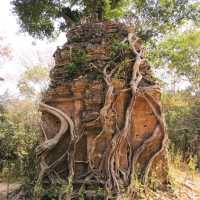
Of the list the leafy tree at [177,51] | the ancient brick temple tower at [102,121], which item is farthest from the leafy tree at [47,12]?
the ancient brick temple tower at [102,121]

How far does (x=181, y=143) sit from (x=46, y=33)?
6.25 m

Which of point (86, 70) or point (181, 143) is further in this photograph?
point (181, 143)

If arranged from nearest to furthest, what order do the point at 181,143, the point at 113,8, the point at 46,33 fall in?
1. the point at 113,8
2. the point at 46,33
3. the point at 181,143

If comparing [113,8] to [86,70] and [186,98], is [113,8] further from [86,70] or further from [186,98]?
[186,98]

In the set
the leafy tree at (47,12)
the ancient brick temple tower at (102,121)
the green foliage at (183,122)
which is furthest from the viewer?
the green foliage at (183,122)

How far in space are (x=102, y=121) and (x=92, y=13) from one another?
5108 millimetres

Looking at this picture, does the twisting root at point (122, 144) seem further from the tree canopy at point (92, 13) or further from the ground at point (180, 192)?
the tree canopy at point (92, 13)

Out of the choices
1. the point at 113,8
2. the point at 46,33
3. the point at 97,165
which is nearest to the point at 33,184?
the point at 97,165

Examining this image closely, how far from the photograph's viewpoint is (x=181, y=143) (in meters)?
11.7

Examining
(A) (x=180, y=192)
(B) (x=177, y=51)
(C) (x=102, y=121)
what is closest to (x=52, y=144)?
(C) (x=102, y=121)

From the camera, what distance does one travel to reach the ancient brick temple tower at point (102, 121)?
4664mm

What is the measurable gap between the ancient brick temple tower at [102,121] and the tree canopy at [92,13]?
3982mm

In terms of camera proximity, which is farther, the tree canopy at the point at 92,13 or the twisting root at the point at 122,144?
the tree canopy at the point at 92,13

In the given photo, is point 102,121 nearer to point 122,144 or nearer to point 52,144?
point 122,144
